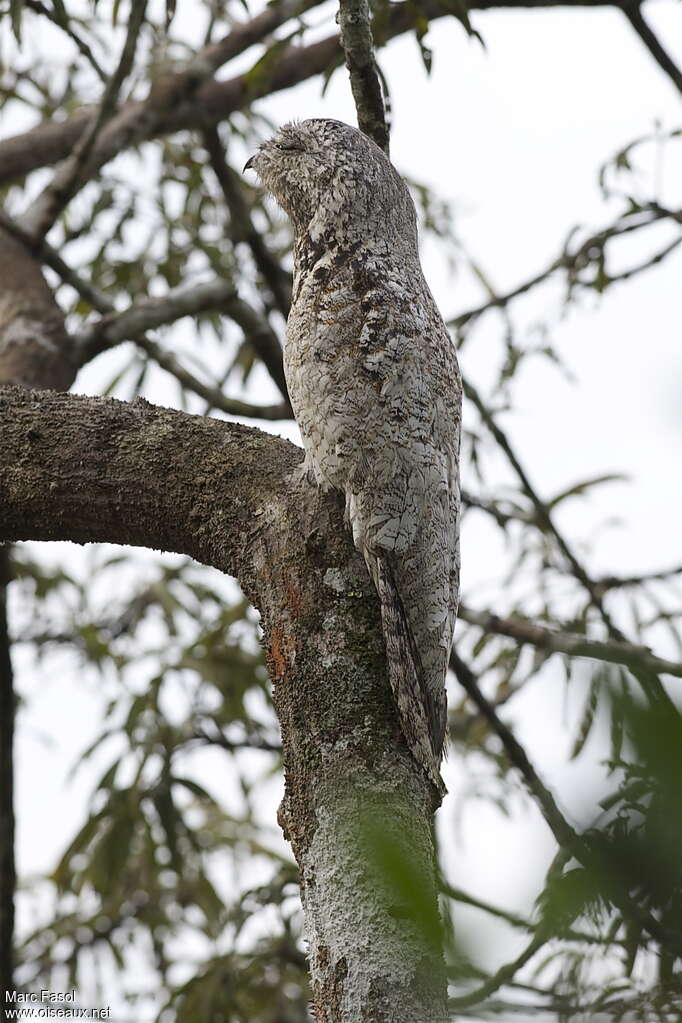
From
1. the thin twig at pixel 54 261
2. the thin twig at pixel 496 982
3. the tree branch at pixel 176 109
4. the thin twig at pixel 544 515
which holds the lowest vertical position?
the thin twig at pixel 496 982

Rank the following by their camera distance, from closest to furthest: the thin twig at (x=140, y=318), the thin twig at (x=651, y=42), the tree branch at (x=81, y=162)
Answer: the thin twig at (x=651, y=42)
the tree branch at (x=81, y=162)
the thin twig at (x=140, y=318)

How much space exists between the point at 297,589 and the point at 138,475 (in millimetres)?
328

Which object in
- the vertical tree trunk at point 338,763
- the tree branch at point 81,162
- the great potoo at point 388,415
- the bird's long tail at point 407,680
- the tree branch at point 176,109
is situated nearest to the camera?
the vertical tree trunk at point 338,763

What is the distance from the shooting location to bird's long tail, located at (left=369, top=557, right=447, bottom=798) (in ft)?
4.83

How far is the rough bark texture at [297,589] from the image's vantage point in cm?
130

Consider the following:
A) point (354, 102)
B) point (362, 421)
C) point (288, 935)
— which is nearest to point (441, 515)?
point (362, 421)

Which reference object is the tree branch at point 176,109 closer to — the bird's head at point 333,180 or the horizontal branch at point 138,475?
the bird's head at point 333,180

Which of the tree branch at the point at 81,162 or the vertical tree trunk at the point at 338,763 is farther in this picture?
the tree branch at the point at 81,162

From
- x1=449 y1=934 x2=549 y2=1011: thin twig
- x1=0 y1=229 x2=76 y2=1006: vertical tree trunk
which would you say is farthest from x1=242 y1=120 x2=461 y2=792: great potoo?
x1=0 y1=229 x2=76 y2=1006: vertical tree trunk

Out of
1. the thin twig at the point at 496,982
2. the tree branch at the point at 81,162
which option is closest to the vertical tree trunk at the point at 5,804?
the tree branch at the point at 81,162

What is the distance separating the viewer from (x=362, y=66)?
204 centimetres

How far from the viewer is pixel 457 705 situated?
3967 mm

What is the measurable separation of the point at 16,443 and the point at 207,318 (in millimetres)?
2383

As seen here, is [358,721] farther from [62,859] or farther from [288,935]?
[62,859]
